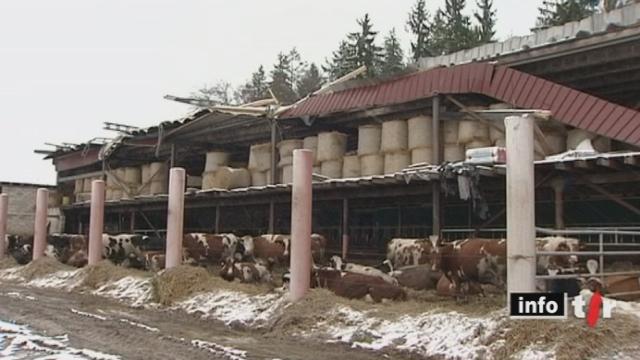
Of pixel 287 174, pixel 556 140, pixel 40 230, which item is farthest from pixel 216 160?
pixel 556 140

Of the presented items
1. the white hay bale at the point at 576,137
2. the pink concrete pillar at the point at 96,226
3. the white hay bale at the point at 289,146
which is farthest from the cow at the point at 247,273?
the white hay bale at the point at 576,137

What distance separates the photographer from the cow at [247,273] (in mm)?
17859

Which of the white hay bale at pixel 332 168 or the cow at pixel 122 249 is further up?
the white hay bale at pixel 332 168

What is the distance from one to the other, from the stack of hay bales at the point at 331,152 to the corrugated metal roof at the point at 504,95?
0.81 meters

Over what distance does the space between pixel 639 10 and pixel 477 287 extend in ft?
43.5

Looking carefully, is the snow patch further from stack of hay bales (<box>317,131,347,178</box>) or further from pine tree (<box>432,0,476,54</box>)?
pine tree (<box>432,0,476,54</box>)

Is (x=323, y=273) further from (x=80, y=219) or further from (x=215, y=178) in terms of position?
(x=80, y=219)

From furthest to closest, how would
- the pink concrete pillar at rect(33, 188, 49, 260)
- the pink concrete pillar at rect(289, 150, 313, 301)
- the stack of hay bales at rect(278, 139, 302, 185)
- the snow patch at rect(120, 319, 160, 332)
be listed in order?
the pink concrete pillar at rect(33, 188, 49, 260), the stack of hay bales at rect(278, 139, 302, 185), the pink concrete pillar at rect(289, 150, 313, 301), the snow patch at rect(120, 319, 160, 332)

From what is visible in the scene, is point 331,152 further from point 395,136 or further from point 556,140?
point 556,140

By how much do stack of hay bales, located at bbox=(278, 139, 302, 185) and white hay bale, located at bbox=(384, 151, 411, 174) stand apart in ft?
12.9

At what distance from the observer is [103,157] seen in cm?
3350

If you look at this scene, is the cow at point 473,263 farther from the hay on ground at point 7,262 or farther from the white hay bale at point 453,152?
the hay on ground at point 7,262

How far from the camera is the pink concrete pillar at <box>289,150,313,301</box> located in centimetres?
1404

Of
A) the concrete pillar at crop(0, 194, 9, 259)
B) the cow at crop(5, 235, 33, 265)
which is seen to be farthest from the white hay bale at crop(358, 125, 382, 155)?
the concrete pillar at crop(0, 194, 9, 259)
